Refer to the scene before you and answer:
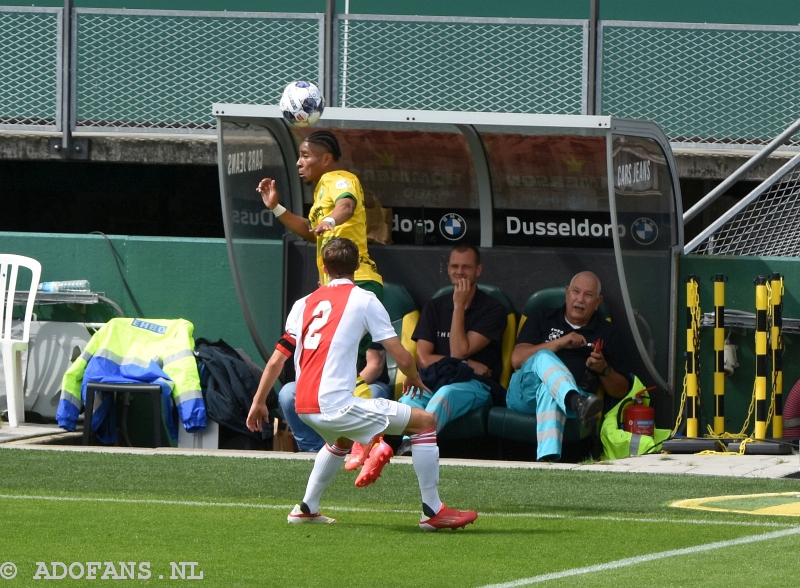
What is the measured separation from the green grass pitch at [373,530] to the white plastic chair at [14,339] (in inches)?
76.0

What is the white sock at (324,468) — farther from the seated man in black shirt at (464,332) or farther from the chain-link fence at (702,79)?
the chain-link fence at (702,79)

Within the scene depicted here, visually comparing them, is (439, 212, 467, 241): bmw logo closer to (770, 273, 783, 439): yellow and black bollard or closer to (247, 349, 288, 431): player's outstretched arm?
(770, 273, 783, 439): yellow and black bollard

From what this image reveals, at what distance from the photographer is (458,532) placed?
6.41 m

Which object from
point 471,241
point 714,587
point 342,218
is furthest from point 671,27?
point 714,587

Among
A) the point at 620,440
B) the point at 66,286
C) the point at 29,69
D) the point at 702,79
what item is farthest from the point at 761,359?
the point at 29,69

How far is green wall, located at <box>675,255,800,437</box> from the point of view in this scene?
1040cm

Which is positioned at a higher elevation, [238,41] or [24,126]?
[238,41]

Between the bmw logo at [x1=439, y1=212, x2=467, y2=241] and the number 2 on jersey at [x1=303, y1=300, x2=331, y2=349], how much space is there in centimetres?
497

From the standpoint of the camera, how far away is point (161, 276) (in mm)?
11383

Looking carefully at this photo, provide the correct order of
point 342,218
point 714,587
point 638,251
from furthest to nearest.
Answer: point 638,251 < point 342,218 < point 714,587

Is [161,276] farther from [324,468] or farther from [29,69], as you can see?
[324,468]

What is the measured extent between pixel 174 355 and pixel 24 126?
3.48 meters

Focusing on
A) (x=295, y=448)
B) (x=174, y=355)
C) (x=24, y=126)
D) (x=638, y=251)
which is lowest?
(x=295, y=448)

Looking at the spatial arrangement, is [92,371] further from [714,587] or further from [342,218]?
[714,587]
